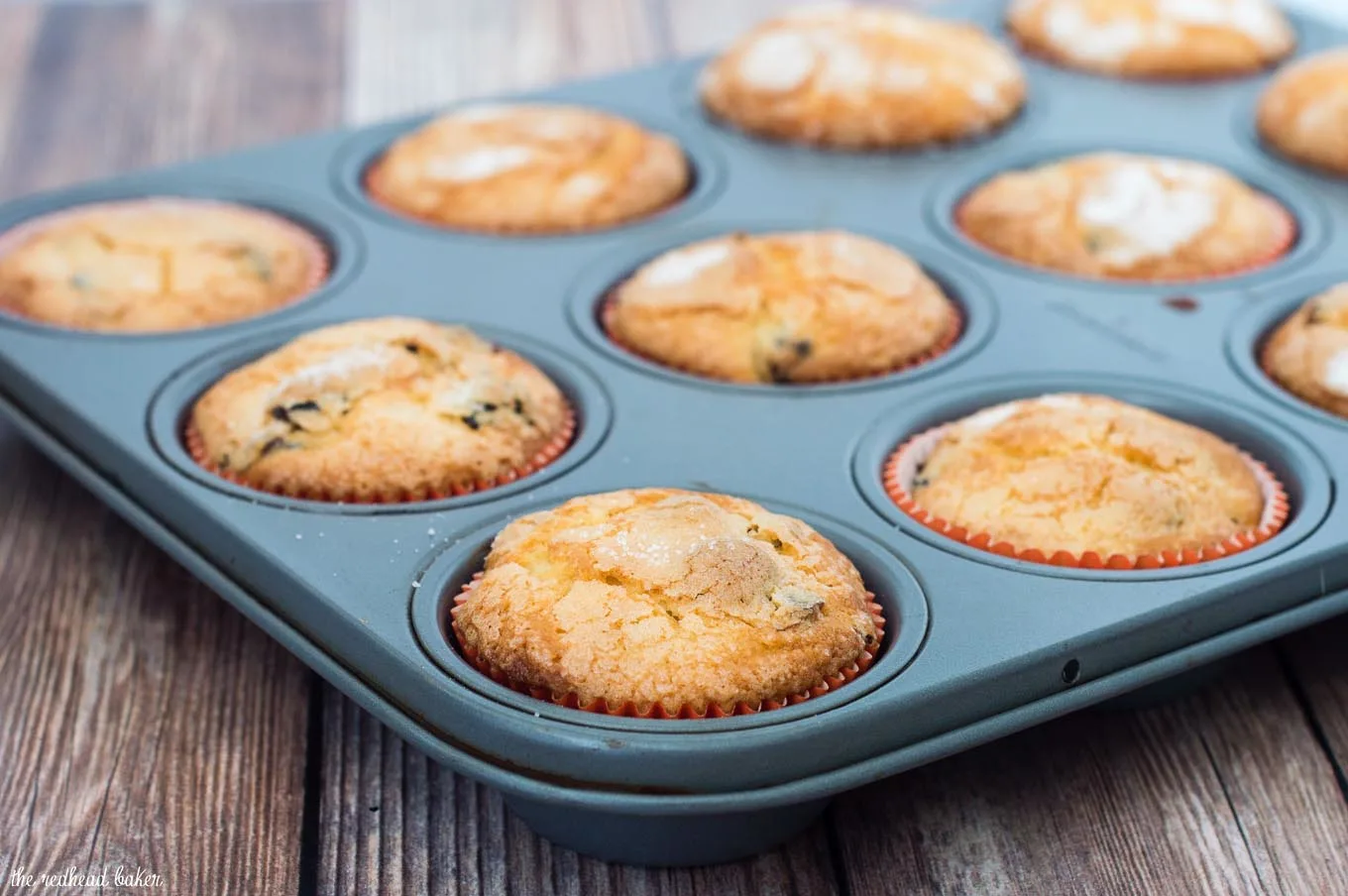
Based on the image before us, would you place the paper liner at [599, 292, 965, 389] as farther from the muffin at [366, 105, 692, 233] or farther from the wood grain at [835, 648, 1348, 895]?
the wood grain at [835, 648, 1348, 895]

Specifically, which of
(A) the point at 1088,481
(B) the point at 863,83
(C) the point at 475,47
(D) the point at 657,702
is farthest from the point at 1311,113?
(C) the point at 475,47

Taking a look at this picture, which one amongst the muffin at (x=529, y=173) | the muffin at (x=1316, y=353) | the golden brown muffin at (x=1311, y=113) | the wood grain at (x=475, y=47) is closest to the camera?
the muffin at (x=1316, y=353)

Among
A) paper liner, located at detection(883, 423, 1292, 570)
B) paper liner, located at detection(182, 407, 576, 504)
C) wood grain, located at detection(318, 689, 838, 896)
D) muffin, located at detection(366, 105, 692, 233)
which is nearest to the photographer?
wood grain, located at detection(318, 689, 838, 896)

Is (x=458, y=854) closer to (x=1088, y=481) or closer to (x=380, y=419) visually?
(x=380, y=419)

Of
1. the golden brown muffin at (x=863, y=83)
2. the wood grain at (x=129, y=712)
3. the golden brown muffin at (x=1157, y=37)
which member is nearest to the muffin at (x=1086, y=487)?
the wood grain at (x=129, y=712)

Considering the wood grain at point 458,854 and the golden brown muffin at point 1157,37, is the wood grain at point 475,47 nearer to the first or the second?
the golden brown muffin at point 1157,37

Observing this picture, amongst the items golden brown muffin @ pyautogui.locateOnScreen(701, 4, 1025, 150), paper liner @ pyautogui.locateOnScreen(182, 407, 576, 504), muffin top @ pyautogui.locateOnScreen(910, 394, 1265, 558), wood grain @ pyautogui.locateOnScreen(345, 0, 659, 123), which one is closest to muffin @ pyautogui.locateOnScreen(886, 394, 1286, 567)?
muffin top @ pyautogui.locateOnScreen(910, 394, 1265, 558)

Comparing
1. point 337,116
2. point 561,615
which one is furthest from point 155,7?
point 561,615
